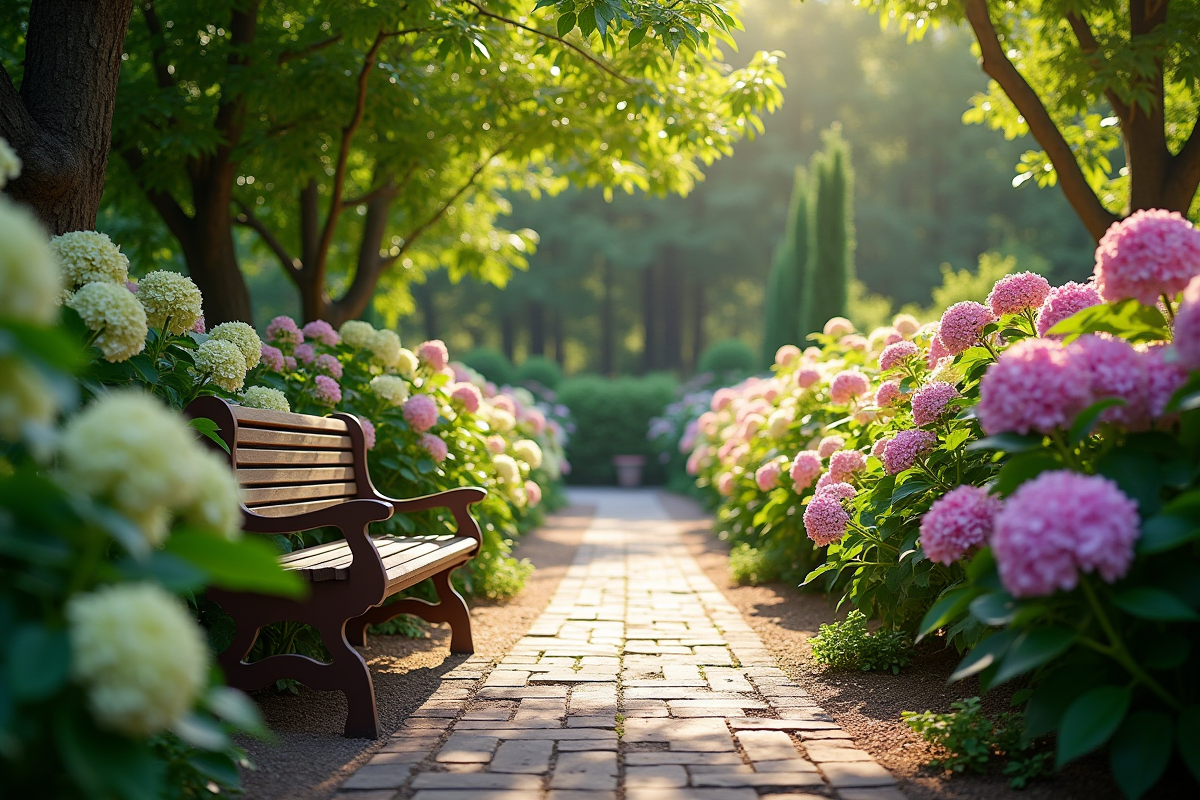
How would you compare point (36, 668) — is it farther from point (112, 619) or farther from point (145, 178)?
point (145, 178)

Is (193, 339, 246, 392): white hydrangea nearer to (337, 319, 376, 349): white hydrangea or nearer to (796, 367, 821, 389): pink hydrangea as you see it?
(337, 319, 376, 349): white hydrangea

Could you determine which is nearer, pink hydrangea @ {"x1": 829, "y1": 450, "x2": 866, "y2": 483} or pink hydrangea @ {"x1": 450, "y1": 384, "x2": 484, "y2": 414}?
pink hydrangea @ {"x1": 829, "y1": 450, "x2": 866, "y2": 483}

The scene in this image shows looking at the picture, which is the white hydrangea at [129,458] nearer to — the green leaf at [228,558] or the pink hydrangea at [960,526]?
the green leaf at [228,558]

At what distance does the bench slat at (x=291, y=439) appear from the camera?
10.1 ft

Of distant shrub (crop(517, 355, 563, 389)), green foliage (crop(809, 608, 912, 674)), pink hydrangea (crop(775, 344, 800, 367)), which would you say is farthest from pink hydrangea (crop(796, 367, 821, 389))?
distant shrub (crop(517, 355, 563, 389))

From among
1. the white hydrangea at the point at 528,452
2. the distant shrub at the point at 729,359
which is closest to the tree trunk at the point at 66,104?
the white hydrangea at the point at 528,452

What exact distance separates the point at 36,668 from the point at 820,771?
1963mm

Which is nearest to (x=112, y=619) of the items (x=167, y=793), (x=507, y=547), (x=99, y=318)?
(x=167, y=793)

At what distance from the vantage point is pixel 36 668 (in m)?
1.27

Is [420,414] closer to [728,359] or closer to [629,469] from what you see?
[629,469]

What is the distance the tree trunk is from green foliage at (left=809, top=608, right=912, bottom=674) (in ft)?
11.5

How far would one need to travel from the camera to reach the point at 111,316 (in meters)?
2.28

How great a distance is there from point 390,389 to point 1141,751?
3.77m

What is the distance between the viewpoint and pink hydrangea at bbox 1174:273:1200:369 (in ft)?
5.79
